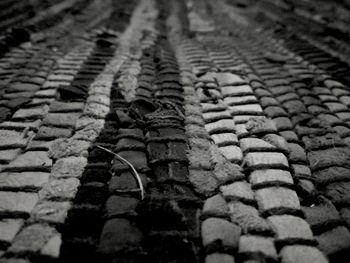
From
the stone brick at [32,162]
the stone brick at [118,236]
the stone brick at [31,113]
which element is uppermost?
the stone brick at [31,113]

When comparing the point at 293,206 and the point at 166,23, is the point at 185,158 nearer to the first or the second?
the point at 293,206

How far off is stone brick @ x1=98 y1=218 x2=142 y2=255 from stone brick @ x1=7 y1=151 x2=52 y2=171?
21.8 inches

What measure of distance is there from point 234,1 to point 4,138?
15.7 feet

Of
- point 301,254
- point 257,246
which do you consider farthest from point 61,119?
point 301,254

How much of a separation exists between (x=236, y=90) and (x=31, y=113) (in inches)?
60.6

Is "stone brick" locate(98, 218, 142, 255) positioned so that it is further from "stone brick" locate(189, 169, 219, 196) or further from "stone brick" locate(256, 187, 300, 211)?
"stone brick" locate(256, 187, 300, 211)

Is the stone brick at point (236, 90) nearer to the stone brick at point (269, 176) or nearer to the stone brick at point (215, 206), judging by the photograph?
the stone brick at point (269, 176)

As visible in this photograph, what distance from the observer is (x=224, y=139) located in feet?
5.90

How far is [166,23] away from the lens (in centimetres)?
426

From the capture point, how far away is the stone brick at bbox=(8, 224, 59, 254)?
1.11 metres

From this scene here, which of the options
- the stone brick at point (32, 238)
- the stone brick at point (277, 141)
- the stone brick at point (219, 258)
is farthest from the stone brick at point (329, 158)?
the stone brick at point (32, 238)

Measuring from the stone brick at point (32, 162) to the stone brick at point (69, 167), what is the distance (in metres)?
0.05

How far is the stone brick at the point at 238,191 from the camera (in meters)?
1.40

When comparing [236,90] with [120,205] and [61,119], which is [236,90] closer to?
[61,119]
